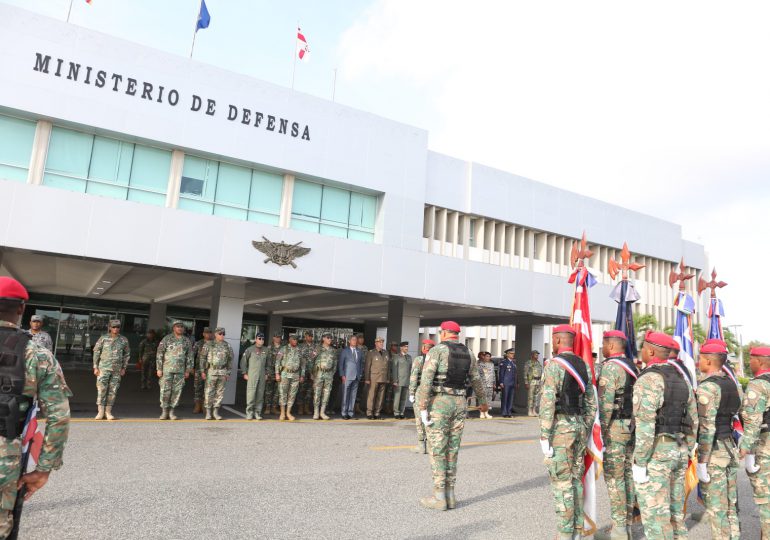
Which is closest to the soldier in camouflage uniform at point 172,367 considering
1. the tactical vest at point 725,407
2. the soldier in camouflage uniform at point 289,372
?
the soldier in camouflage uniform at point 289,372

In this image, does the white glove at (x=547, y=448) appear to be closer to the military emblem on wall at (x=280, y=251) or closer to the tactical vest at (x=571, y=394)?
the tactical vest at (x=571, y=394)

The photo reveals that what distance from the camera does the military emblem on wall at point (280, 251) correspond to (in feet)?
38.9

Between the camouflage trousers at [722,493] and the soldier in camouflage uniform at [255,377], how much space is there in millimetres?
8763

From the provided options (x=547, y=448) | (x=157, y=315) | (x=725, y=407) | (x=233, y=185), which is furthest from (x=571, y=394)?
(x=157, y=315)

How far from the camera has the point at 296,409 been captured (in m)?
13.8

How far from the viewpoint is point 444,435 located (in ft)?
18.3

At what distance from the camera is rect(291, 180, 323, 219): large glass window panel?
1380cm

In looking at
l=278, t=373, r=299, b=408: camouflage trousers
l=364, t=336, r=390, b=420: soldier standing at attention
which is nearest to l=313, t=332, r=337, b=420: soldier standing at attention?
l=278, t=373, r=299, b=408: camouflage trousers

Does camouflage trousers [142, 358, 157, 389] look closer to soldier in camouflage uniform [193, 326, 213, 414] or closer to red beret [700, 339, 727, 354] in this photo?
soldier in camouflage uniform [193, 326, 213, 414]

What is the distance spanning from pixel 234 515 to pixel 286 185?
10.1 m

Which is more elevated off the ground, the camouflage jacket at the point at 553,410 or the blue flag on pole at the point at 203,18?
the blue flag on pole at the point at 203,18

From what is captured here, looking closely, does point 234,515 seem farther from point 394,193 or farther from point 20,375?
point 394,193

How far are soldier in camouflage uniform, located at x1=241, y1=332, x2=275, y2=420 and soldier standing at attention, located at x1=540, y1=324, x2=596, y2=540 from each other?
7769mm

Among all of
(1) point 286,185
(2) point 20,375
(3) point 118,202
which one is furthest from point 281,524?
(1) point 286,185
